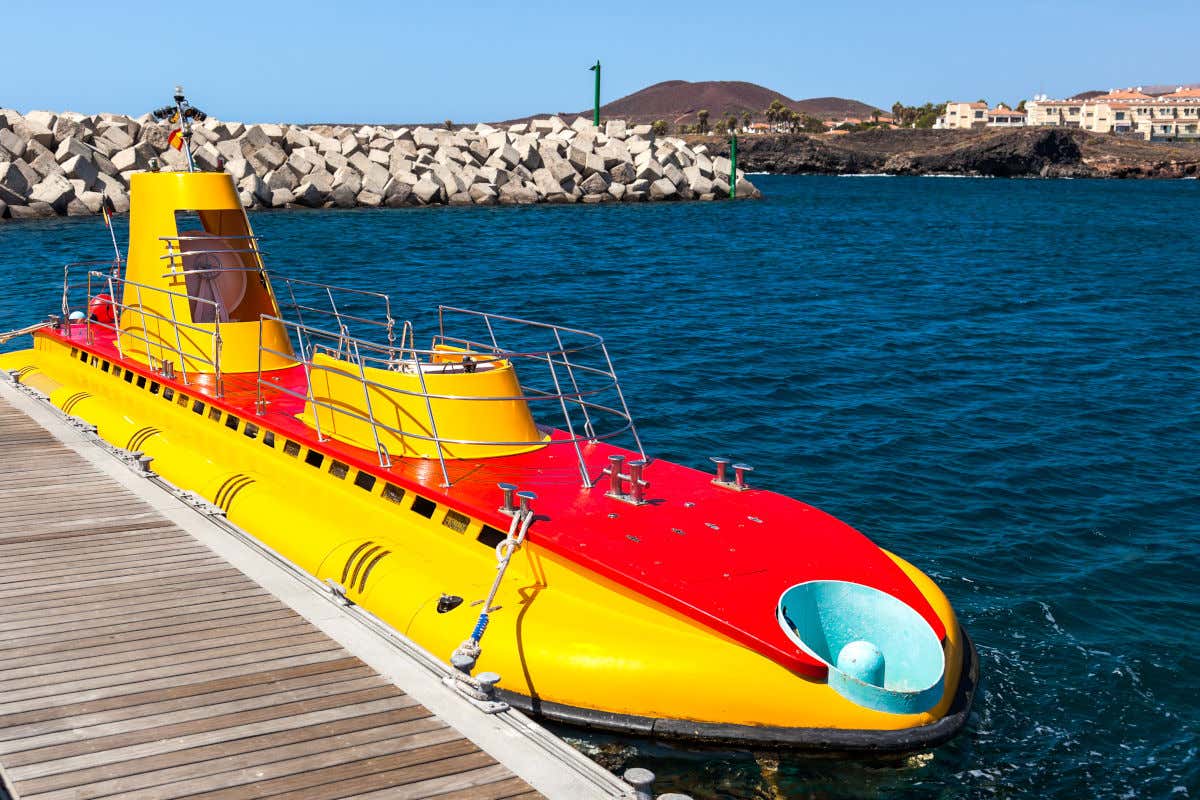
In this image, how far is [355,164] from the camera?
6406 cm

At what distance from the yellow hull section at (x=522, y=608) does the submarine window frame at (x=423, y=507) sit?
0.13 feet

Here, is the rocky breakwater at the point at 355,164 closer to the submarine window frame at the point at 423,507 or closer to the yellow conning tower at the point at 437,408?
the yellow conning tower at the point at 437,408

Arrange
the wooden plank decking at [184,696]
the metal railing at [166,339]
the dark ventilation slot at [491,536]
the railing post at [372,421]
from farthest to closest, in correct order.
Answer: the metal railing at [166,339]
the railing post at [372,421]
the dark ventilation slot at [491,536]
the wooden plank decking at [184,696]

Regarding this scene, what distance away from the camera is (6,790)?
7445mm

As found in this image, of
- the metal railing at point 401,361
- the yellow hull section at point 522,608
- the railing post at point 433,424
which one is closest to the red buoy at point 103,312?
the metal railing at point 401,361

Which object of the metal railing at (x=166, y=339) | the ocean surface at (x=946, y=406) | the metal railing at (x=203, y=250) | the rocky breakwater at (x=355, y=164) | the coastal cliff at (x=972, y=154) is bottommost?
the ocean surface at (x=946, y=406)

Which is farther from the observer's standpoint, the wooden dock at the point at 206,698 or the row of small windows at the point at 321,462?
the row of small windows at the point at 321,462

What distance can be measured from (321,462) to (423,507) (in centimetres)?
209

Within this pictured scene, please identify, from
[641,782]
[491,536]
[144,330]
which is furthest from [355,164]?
[641,782]

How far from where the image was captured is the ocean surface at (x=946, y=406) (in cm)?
1026

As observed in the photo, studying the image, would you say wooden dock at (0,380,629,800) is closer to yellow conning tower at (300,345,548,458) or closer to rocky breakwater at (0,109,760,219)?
yellow conning tower at (300,345,548,458)

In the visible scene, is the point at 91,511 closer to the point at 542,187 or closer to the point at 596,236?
the point at 596,236

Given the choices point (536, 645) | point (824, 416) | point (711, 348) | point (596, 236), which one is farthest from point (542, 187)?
point (536, 645)

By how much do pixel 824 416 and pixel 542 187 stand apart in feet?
169
